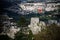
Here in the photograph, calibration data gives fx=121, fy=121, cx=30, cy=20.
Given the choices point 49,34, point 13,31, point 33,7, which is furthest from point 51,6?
point 13,31

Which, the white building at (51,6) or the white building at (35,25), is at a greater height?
the white building at (51,6)

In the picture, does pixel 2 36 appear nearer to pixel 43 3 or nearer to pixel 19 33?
pixel 19 33

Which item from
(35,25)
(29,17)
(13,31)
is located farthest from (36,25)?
(13,31)

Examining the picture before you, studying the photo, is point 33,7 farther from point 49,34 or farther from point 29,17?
point 49,34

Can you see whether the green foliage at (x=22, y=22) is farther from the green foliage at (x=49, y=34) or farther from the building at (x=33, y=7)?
the green foliage at (x=49, y=34)

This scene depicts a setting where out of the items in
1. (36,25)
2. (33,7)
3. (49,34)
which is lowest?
(49,34)

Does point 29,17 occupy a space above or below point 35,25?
above

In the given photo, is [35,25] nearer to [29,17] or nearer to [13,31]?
[29,17]

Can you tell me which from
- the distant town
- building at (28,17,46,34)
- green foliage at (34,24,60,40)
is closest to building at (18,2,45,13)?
the distant town

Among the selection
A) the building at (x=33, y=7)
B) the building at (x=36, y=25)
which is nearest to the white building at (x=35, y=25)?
the building at (x=36, y=25)

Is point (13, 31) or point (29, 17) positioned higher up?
point (29, 17)

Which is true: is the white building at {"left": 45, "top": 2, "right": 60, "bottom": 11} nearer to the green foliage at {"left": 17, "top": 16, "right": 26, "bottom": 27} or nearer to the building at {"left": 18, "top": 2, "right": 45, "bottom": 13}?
the building at {"left": 18, "top": 2, "right": 45, "bottom": 13}
